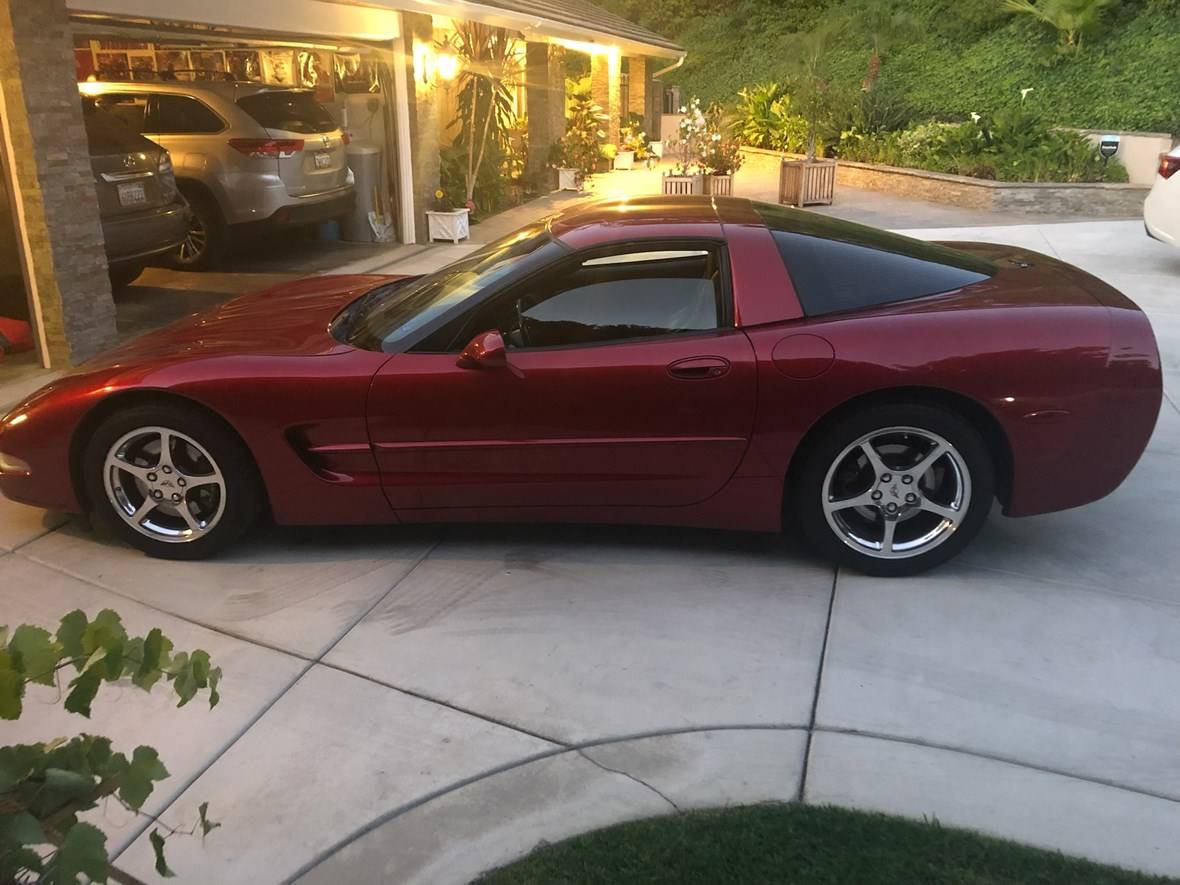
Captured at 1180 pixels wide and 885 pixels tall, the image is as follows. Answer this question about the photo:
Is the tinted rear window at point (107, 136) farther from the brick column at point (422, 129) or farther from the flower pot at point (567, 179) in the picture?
the flower pot at point (567, 179)

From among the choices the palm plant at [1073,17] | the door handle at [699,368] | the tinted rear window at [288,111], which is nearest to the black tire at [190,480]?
the door handle at [699,368]

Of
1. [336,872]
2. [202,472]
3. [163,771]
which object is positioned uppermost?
[163,771]

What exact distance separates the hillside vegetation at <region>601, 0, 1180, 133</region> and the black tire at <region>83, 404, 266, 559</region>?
17848 mm

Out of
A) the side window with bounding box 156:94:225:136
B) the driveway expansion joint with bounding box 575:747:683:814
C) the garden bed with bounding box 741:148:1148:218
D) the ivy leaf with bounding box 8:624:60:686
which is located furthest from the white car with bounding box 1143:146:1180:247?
the ivy leaf with bounding box 8:624:60:686

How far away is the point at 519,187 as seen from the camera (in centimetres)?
1680

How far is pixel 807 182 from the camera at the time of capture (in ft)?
52.3

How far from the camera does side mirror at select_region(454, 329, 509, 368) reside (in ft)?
13.1

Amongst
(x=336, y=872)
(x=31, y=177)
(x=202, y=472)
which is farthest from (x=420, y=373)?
(x=31, y=177)

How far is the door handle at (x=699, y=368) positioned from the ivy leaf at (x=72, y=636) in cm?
263

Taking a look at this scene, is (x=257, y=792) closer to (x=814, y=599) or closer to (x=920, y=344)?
(x=814, y=599)

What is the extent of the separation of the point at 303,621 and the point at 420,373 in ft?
3.40

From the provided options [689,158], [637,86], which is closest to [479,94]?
[689,158]

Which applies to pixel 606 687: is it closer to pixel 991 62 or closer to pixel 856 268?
pixel 856 268

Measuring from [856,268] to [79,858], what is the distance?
350 cm
